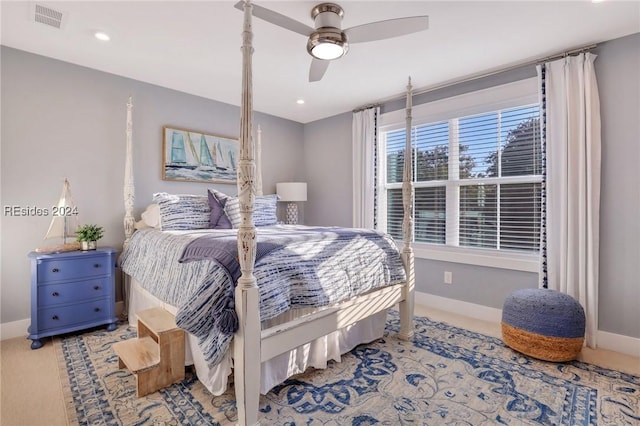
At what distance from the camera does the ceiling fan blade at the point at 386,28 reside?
186 cm

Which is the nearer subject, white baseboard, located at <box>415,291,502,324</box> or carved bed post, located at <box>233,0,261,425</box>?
carved bed post, located at <box>233,0,261,425</box>

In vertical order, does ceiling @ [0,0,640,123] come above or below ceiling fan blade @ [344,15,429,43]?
above

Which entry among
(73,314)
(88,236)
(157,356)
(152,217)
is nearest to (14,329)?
(73,314)

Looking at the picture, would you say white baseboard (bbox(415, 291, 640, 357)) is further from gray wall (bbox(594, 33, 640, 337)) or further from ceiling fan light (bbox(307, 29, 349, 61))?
ceiling fan light (bbox(307, 29, 349, 61))

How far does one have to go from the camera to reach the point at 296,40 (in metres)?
2.46

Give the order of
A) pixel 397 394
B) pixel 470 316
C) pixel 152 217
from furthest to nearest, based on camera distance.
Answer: pixel 470 316 < pixel 152 217 < pixel 397 394

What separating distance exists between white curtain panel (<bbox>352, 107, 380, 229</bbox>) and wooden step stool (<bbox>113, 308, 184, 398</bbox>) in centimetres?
265

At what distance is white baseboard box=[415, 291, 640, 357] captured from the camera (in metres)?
2.38

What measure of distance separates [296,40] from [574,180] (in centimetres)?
254

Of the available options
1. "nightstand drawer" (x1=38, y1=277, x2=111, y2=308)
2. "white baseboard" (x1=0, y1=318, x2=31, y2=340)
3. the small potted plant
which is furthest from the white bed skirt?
"white baseboard" (x1=0, y1=318, x2=31, y2=340)

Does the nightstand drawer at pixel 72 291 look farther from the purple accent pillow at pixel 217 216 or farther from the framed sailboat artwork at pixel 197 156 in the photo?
the framed sailboat artwork at pixel 197 156

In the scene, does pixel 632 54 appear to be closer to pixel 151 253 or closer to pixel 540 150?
pixel 540 150

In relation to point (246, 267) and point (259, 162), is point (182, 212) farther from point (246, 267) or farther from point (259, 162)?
point (246, 267)

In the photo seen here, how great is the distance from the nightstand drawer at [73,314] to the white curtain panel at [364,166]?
113 inches
